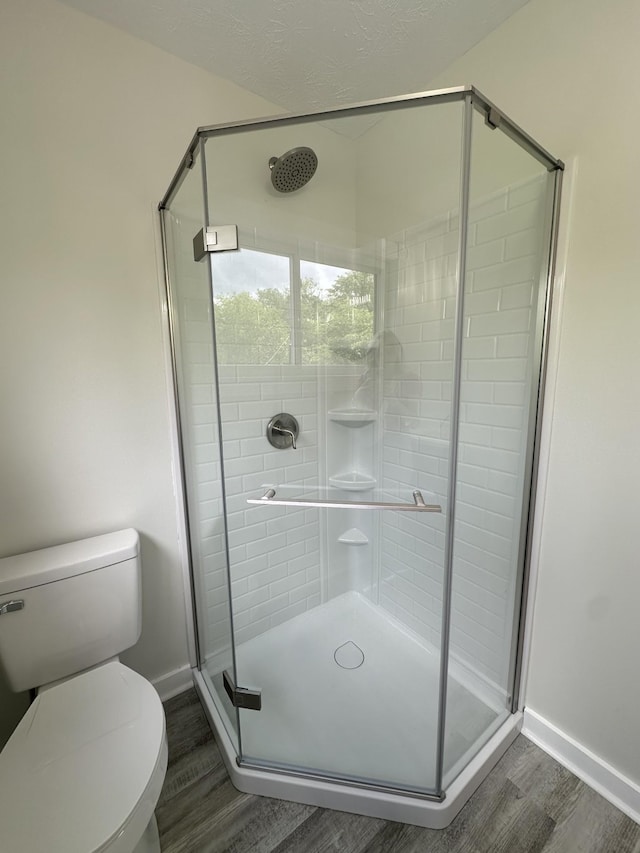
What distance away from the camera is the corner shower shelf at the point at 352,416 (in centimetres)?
168

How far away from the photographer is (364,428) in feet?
5.60

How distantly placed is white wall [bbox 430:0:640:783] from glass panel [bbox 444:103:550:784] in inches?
Result: 3.9

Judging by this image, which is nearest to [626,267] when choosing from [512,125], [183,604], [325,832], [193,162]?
[512,125]

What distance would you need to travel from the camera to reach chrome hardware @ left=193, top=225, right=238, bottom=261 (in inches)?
42.7

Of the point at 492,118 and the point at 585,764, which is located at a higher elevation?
the point at 492,118

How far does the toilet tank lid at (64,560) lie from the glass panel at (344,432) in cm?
39

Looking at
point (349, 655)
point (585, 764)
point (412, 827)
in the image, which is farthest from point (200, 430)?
point (585, 764)

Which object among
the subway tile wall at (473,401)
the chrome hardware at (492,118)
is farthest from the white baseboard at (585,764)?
the chrome hardware at (492,118)

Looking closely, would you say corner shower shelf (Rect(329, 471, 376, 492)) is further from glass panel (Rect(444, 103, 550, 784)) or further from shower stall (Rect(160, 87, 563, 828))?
glass panel (Rect(444, 103, 550, 784))

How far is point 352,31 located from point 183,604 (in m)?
2.26

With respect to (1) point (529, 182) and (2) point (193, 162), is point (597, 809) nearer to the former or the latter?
(1) point (529, 182)

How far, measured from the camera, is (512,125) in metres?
0.96

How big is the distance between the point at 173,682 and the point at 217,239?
1.79m

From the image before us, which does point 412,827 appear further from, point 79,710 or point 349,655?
point 79,710
